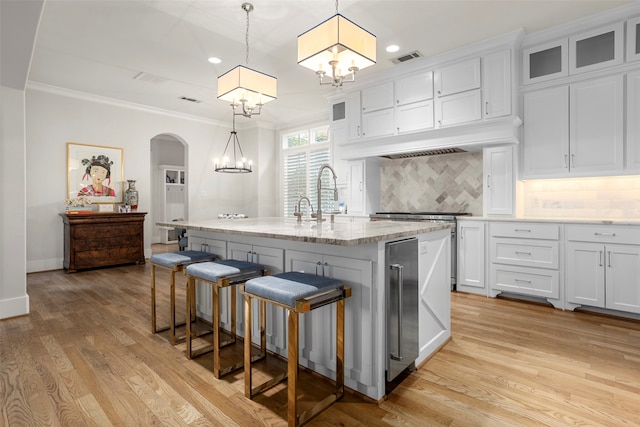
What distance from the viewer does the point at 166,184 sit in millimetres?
9266

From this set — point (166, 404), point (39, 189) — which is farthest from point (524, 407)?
point (39, 189)

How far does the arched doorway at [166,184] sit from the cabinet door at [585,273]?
8511mm

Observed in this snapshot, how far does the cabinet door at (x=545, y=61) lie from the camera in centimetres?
368

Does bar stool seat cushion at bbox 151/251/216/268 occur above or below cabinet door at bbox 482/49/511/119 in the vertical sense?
below

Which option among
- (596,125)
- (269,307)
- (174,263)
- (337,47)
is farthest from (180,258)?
(596,125)

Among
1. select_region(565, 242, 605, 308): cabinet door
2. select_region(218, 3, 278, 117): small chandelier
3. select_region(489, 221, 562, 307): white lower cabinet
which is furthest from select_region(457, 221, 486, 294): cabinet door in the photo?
select_region(218, 3, 278, 117): small chandelier

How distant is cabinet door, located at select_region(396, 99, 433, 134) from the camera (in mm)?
4434

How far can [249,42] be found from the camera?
3.96 metres

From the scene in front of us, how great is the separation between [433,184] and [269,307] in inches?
143

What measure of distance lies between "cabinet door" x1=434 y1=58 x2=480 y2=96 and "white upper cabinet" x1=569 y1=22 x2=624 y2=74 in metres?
0.96

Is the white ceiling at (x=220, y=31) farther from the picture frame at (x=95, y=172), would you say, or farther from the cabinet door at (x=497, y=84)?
the picture frame at (x=95, y=172)

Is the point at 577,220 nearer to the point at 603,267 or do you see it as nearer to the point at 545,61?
the point at 603,267

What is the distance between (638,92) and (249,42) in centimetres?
417

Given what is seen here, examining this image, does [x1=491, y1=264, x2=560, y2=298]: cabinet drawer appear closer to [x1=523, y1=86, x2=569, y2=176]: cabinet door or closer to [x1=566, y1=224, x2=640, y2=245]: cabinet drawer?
[x1=566, y1=224, x2=640, y2=245]: cabinet drawer
